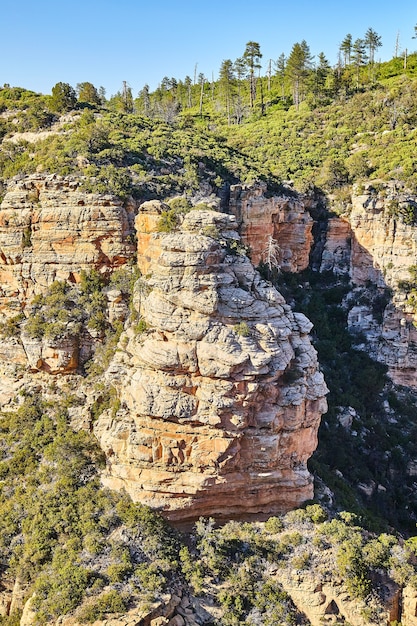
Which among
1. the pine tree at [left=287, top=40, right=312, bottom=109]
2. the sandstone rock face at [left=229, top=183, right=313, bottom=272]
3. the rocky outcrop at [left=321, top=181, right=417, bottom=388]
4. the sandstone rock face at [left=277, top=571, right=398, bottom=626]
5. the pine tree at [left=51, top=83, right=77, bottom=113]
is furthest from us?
the pine tree at [left=287, top=40, right=312, bottom=109]

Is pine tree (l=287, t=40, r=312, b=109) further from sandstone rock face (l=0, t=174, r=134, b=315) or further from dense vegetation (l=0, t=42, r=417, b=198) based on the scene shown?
sandstone rock face (l=0, t=174, r=134, b=315)

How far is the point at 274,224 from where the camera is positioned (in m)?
40.3

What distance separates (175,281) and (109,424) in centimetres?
→ 844

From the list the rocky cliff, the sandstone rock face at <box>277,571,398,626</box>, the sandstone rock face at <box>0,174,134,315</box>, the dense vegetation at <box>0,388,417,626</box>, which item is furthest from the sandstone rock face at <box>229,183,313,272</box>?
the sandstone rock face at <box>277,571,398,626</box>

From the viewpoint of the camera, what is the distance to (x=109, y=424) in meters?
25.0

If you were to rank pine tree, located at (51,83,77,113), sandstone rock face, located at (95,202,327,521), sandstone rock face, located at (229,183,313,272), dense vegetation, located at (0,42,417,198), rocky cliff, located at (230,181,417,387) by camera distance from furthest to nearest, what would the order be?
pine tree, located at (51,83,77,113) → rocky cliff, located at (230,181,417,387) → sandstone rock face, located at (229,183,313,272) → dense vegetation, located at (0,42,417,198) → sandstone rock face, located at (95,202,327,521)

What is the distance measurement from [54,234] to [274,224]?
18.8 meters

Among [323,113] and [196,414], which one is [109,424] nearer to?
[196,414]

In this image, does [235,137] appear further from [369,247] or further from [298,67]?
[369,247]

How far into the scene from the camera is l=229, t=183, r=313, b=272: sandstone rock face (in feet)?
123

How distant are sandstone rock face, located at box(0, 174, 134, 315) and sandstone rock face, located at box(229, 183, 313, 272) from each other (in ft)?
35.5

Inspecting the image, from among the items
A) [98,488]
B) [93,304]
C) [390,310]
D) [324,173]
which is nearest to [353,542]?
[98,488]

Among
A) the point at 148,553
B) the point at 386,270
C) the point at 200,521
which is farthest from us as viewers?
the point at 386,270

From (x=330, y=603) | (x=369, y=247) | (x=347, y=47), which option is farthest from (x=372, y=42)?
(x=330, y=603)
